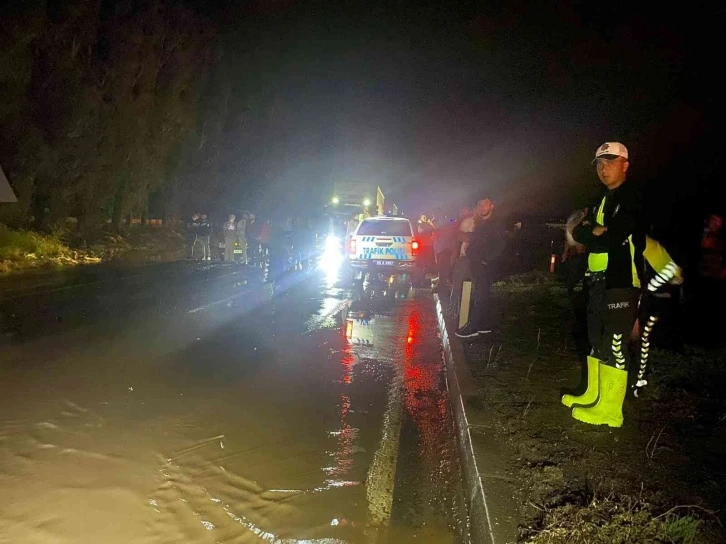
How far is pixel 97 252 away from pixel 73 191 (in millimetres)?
2551

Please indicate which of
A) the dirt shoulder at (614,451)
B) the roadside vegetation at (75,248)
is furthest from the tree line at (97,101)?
the dirt shoulder at (614,451)

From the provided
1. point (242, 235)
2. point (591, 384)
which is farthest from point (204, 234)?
point (591, 384)

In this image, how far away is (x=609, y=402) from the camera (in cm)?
487

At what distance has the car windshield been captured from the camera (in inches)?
616

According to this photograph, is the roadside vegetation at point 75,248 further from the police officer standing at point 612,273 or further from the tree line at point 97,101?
the police officer standing at point 612,273

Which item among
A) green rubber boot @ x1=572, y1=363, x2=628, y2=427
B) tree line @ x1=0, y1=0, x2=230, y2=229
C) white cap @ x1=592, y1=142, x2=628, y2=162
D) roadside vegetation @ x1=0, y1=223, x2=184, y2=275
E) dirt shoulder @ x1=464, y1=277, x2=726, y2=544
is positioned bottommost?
dirt shoulder @ x1=464, y1=277, x2=726, y2=544

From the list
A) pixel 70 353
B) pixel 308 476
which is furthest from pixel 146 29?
pixel 308 476

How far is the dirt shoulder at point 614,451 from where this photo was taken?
3.38 metres

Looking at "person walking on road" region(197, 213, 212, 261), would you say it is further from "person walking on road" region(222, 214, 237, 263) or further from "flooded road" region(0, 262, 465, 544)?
"flooded road" region(0, 262, 465, 544)

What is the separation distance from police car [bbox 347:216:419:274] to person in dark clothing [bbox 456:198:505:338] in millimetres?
5113

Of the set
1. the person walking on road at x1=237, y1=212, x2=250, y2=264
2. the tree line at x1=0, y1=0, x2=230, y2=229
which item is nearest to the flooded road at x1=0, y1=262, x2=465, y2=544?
the person walking on road at x1=237, y1=212, x2=250, y2=264

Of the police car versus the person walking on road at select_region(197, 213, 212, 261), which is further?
the person walking on road at select_region(197, 213, 212, 261)

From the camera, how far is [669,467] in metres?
4.24

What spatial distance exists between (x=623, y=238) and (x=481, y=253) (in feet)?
17.2
